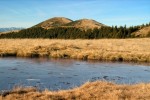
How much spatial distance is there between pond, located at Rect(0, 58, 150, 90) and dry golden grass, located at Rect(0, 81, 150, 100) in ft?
10.9

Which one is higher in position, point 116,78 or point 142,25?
point 142,25

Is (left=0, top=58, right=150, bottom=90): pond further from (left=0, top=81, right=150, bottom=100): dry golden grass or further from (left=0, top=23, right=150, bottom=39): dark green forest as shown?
(left=0, top=23, right=150, bottom=39): dark green forest

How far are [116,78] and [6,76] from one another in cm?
760

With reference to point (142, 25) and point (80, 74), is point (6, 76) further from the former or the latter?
point (142, 25)

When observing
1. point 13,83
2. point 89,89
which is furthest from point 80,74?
point 89,89

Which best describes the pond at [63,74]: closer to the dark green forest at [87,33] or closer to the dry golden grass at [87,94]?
the dry golden grass at [87,94]

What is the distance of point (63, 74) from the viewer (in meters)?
24.0

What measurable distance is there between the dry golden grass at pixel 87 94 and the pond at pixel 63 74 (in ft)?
10.9

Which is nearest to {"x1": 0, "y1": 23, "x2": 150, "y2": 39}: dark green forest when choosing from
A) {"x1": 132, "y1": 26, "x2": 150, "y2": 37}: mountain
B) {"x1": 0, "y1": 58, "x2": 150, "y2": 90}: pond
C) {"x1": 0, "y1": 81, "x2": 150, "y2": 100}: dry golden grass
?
{"x1": 132, "y1": 26, "x2": 150, "y2": 37}: mountain

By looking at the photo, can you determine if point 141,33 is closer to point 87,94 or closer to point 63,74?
point 63,74

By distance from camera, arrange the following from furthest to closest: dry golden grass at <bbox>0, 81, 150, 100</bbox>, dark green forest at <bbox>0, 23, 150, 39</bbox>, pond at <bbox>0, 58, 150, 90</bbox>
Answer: dark green forest at <bbox>0, 23, 150, 39</bbox>
pond at <bbox>0, 58, 150, 90</bbox>
dry golden grass at <bbox>0, 81, 150, 100</bbox>

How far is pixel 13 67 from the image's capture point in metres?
27.5

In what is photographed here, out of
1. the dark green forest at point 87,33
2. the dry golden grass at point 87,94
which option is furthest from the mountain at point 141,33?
the dry golden grass at point 87,94

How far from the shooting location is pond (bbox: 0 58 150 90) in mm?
19594
